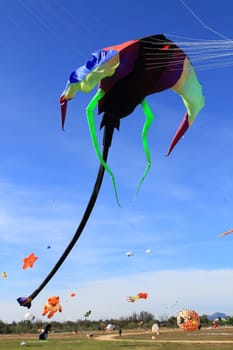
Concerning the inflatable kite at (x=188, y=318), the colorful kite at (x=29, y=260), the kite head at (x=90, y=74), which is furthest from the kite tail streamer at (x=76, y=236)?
the inflatable kite at (x=188, y=318)

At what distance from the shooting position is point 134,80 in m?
7.01

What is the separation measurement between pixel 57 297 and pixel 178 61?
30057 mm

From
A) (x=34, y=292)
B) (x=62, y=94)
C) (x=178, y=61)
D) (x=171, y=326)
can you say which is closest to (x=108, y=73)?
(x=62, y=94)

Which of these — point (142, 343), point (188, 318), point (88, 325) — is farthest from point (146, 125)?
point (88, 325)

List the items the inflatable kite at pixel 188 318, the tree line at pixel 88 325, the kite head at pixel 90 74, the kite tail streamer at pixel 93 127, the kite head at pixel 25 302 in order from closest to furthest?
the kite tail streamer at pixel 93 127 → the kite head at pixel 25 302 → the kite head at pixel 90 74 → the inflatable kite at pixel 188 318 → the tree line at pixel 88 325

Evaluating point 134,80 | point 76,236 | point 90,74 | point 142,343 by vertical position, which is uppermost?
point 134,80

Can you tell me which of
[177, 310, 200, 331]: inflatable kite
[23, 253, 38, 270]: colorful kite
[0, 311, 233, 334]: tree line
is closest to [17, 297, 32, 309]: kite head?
[23, 253, 38, 270]: colorful kite

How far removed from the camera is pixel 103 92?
22.1 feet

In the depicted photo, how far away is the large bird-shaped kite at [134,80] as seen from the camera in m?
6.57

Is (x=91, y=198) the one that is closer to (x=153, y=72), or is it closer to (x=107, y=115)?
(x=107, y=115)

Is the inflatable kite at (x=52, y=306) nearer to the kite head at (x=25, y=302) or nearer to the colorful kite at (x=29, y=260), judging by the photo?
the colorful kite at (x=29, y=260)

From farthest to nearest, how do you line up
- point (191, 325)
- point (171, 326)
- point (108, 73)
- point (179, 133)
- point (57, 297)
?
point (171, 326), point (191, 325), point (57, 297), point (179, 133), point (108, 73)

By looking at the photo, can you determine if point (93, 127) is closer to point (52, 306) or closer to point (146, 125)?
point (146, 125)

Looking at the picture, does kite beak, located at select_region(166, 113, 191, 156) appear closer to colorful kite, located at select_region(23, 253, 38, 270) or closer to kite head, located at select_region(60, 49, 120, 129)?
kite head, located at select_region(60, 49, 120, 129)
